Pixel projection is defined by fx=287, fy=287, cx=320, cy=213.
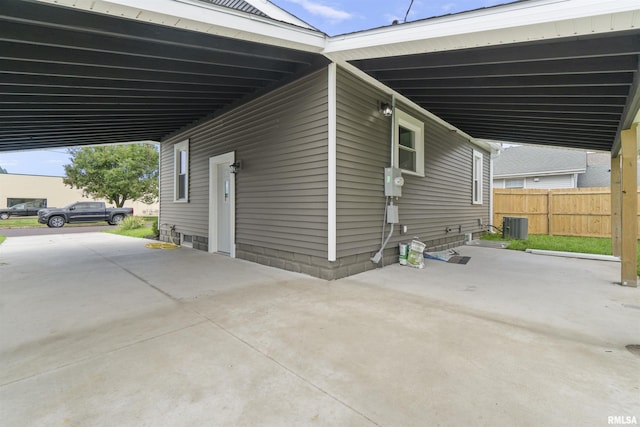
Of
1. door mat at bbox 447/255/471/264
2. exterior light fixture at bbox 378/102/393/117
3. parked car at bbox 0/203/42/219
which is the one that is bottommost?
door mat at bbox 447/255/471/264

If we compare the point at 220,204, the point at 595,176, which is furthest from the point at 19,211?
the point at 595,176

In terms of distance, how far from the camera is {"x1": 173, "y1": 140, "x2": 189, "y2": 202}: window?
25.2 ft

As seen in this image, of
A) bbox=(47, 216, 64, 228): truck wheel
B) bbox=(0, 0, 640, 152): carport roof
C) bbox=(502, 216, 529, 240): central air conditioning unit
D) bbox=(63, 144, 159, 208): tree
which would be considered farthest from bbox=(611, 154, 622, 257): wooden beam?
bbox=(63, 144, 159, 208): tree

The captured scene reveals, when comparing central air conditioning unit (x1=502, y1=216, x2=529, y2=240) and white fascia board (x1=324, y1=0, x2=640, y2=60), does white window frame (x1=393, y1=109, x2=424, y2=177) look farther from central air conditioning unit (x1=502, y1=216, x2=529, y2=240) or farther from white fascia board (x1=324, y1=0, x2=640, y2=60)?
central air conditioning unit (x1=502, y1=216, x2=529, y2=240)

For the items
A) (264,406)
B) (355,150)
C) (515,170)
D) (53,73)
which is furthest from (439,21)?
(515,170)

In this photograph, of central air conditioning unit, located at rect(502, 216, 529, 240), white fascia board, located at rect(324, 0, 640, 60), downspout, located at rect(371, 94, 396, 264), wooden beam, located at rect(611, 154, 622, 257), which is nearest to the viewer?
white fascia board, located at rect(324, 0, 640, 60)

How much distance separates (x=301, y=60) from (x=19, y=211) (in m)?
26.8

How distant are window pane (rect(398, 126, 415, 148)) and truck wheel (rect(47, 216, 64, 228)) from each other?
18100 mm

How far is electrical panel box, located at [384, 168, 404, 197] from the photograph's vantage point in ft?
16.1

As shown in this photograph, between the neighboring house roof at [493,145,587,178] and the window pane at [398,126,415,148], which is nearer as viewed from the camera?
the window pane at [398,126,415,148]

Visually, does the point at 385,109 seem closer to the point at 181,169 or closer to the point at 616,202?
the point at 616,202

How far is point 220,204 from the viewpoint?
6520 mm

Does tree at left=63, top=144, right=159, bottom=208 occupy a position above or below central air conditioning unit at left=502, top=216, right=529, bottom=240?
above

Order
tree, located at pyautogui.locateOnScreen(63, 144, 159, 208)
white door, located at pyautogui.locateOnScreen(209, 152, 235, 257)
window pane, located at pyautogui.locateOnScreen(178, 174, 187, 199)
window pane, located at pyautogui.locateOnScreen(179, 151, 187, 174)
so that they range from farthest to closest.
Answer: tree, located at pyautogui.locateOnScreen(63, 144, 159, 208) < window pane, located at pyautogui.locateOnScreen(178, 174, 187, 199) < window pane, located at pyautogui.locateOnScreen(179, 151, 187, 174) < white door, located at pyautogui.locateOnScreen(209, 152, 235, 257)
